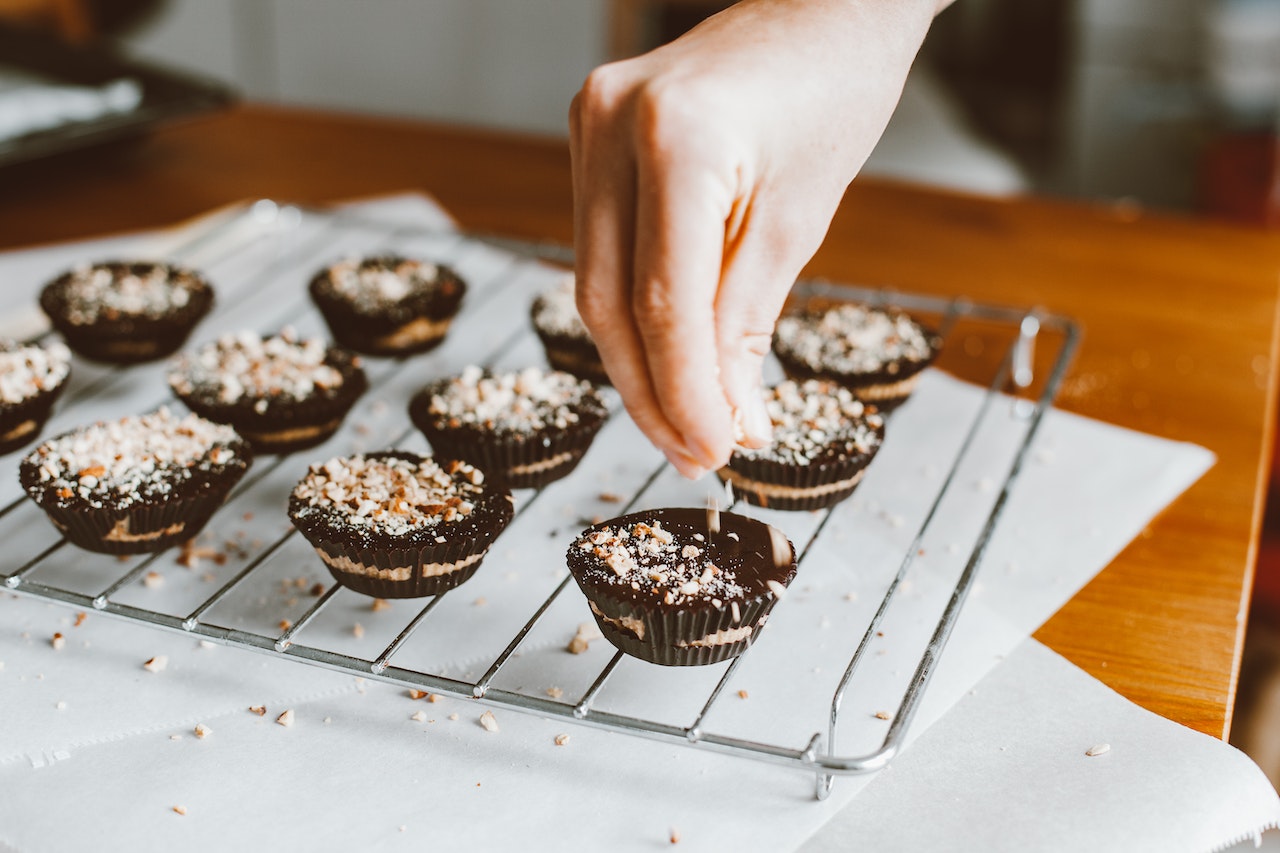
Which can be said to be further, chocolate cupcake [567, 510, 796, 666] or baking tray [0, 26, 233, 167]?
baking tray [0, 26, 233, 167]

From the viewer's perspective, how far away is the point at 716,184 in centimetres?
87

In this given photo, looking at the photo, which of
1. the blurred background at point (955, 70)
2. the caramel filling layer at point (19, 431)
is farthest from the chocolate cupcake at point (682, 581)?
the blurred background at point (955, 70)

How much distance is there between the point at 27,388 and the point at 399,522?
527 mm

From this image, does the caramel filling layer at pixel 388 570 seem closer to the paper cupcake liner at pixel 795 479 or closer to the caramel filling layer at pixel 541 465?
the caramel filling layer at pixel 541 465

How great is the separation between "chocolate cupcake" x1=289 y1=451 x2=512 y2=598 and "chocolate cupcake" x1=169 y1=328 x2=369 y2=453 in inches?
6.6

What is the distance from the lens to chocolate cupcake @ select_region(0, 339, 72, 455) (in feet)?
4.53

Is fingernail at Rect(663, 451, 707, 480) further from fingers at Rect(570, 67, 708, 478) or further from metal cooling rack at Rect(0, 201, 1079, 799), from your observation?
metal cooling rack at Rect(0, 201, 1079, 799)

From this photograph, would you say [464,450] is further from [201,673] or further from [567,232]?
[567,232]

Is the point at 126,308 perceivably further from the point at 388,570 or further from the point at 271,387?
the point at 388,570

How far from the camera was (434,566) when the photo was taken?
46.6 inches

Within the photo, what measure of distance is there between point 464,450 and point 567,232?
2.44 feet

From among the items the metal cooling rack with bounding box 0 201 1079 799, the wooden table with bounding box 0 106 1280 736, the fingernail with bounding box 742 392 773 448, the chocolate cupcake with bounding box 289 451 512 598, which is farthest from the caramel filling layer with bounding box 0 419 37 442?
the fingernail with bounding box 742 392 773 448

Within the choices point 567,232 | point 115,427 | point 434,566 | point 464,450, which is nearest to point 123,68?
point 567,232

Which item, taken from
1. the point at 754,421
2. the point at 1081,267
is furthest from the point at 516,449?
the point at 1081,267
